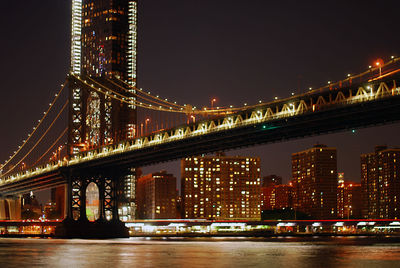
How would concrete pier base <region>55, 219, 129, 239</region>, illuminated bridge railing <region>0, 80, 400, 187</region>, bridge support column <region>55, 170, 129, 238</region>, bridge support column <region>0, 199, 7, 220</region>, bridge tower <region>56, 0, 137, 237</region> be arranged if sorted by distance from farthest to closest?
bridge support column <region>0, 199, 7, 220</region> < bridge tower <region>56, 0, 137, 237</region> < bridge support column <region>55, 170, 129, 238</region> < concrete pier base <region>55, 219, 129, 239</region> < illuminated bridge railing <region>0, 80, 400, 187</region>

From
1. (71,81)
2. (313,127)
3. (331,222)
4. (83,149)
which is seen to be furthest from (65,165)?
(331,222)

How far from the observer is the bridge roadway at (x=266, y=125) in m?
58.9

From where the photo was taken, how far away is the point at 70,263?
1448 inches

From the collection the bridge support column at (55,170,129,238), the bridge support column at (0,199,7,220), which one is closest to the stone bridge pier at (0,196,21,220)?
the bridge support column at (0,199,7,220)

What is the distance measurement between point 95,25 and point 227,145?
104071 millimetres

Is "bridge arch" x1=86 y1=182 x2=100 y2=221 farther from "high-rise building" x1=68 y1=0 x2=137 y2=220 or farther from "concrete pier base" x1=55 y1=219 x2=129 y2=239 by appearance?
"concrete pier base" x1=55 y1=219 x2=129 y2=239

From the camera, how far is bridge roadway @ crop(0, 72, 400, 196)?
193 feet

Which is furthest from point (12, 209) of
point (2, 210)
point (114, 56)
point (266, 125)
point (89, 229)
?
point (266, 125)

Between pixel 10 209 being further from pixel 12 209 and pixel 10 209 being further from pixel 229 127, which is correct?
pixel 229 127

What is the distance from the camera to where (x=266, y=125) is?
229 feet

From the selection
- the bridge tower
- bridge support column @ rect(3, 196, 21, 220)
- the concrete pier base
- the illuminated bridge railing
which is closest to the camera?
the illuminated bridge railing

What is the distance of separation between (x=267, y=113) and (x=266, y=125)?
125 cm

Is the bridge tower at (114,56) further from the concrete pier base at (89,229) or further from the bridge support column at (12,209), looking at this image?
the concrete pier base at (89,229)

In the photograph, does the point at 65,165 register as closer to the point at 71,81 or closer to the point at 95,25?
the point at 71,81
